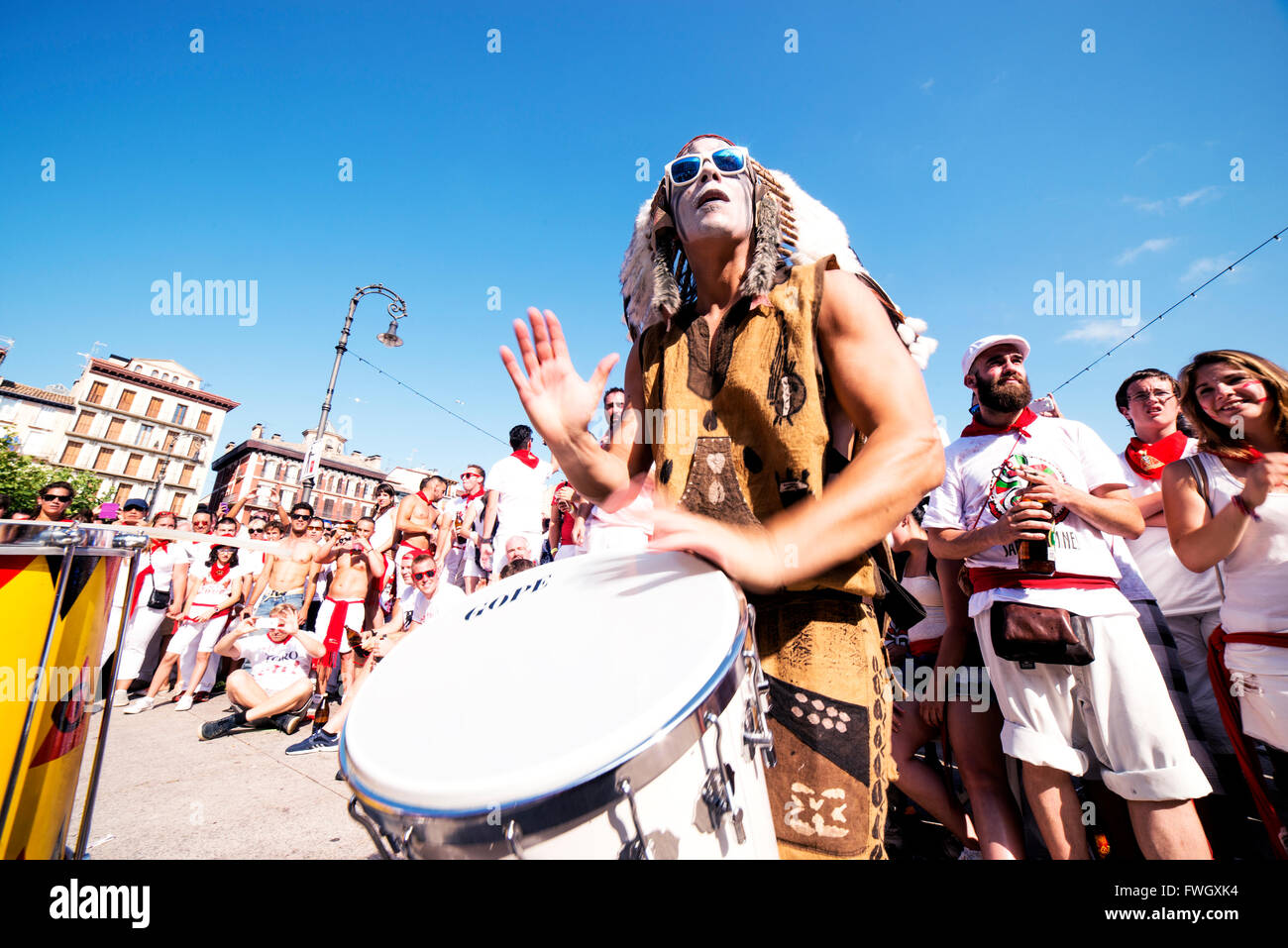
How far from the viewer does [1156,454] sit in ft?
10.8

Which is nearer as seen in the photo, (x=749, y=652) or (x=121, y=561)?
(x=749, y=652)

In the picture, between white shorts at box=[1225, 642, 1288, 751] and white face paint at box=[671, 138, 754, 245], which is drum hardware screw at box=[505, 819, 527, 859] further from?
white shorts at box=[1225, 642, 1288, 751]

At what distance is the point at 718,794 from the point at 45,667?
1888mm

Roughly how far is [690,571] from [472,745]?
1.35 ft

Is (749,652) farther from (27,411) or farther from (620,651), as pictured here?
(27,411)

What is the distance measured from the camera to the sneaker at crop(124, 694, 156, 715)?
5.34m

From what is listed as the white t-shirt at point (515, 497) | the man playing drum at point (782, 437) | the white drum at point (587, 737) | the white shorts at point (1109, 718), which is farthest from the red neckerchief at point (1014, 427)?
the white t-shirt at point (515, 497)

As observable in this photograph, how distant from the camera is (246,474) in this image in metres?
56.6

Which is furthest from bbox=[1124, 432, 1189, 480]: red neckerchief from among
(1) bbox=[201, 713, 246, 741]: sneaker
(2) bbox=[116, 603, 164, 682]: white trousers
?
(2) bbox=[116, 603, 164, 682]: white trousers

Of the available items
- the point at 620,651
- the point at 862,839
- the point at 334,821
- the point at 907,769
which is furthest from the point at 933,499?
the point at 334,821

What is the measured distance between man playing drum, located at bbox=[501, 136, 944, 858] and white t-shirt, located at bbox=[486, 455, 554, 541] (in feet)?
15.4

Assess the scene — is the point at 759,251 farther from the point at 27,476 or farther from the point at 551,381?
the point at 27,476

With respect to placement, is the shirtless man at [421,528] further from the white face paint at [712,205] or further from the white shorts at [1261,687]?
the white shorts at [1261,687]

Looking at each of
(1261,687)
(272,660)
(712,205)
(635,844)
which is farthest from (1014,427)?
(272,660)
